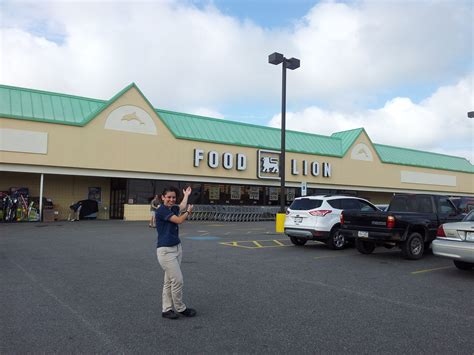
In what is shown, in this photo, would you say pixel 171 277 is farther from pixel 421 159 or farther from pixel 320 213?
pixel 421 159

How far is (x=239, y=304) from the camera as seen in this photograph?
613 centimetres

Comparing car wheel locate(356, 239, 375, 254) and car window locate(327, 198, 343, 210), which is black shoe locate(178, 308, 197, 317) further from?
car window locate(327, 198, 343, 210)

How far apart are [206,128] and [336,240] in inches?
689

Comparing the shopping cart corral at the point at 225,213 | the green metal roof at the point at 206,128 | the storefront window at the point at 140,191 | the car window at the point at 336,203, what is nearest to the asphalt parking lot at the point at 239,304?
the car window at the point at 336,203

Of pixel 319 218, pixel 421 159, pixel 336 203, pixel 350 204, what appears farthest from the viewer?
pixel 421 159

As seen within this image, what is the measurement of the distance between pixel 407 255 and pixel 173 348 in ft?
26.2

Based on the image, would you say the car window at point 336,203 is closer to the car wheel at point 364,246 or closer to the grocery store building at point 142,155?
the car wheel at point 364,246

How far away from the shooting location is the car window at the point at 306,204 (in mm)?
12691

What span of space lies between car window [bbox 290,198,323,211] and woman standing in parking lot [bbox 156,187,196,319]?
25.6 ft

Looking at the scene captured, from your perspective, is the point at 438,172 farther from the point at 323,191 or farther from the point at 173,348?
the point at 173,348

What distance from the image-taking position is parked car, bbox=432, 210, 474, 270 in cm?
812

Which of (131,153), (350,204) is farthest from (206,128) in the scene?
(350,204)

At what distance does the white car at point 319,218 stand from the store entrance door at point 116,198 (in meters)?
15.9

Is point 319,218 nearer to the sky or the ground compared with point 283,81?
nearer to the ground
